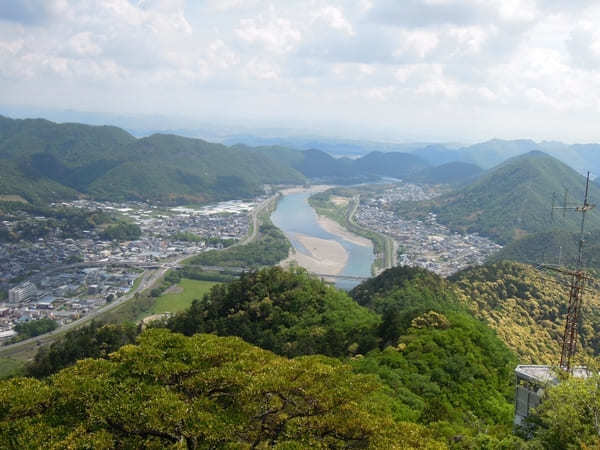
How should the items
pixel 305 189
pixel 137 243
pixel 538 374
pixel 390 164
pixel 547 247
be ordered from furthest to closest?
pixel 390 164, pixel 305 189, pixel 137 243, pixel 547 247, pixel 538 374

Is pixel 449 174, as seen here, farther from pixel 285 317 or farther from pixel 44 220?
pixel 285 317

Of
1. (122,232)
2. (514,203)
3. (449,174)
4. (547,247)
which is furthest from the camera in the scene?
(449,174)

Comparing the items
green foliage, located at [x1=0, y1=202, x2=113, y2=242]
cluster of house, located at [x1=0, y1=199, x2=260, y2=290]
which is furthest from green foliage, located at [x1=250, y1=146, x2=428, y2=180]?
green foliage, located at [x1=0, y1=202, x2=113, y2=242]

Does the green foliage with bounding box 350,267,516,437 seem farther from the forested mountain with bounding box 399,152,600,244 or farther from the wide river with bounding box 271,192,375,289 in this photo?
the forested mountain with bounding box 399,152,600,244

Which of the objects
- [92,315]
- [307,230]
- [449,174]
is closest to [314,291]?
[92,315]

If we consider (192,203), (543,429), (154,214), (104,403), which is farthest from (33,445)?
(192,203)

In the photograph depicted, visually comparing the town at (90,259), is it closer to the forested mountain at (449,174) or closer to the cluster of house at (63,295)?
the cluster of house at (63,295)
